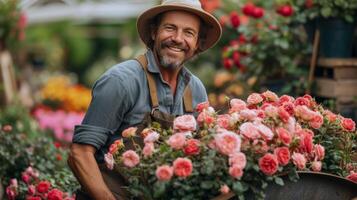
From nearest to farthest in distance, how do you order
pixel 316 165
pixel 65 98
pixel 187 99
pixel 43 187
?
1. pixel 316 165
2. pixel 187 99
3. pixel 43 187
4. pixel 65 98

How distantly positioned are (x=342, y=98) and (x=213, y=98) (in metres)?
2.39

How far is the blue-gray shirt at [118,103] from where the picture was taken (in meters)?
3.89

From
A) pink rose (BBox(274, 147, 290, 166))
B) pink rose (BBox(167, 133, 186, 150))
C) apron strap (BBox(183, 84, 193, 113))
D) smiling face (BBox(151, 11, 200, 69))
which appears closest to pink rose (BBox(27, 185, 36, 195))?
apron strap (BBox(183, 84, 193, 113))

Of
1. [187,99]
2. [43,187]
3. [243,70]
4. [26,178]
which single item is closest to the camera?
[187,99]

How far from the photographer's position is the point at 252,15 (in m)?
7.27

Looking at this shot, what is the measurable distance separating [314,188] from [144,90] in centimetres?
105

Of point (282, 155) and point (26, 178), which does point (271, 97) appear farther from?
point (26, 178)

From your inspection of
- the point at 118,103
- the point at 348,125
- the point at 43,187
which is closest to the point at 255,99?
the point at 348,125

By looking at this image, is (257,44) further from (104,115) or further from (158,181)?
(158,181)

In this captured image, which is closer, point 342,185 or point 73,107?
point 342,185

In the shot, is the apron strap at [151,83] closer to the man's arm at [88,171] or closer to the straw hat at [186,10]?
the straw hat at [186,10]

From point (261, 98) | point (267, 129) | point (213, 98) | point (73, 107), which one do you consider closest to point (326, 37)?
point (213, 98)

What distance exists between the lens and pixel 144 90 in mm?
4047

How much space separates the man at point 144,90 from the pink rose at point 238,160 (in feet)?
2.57
